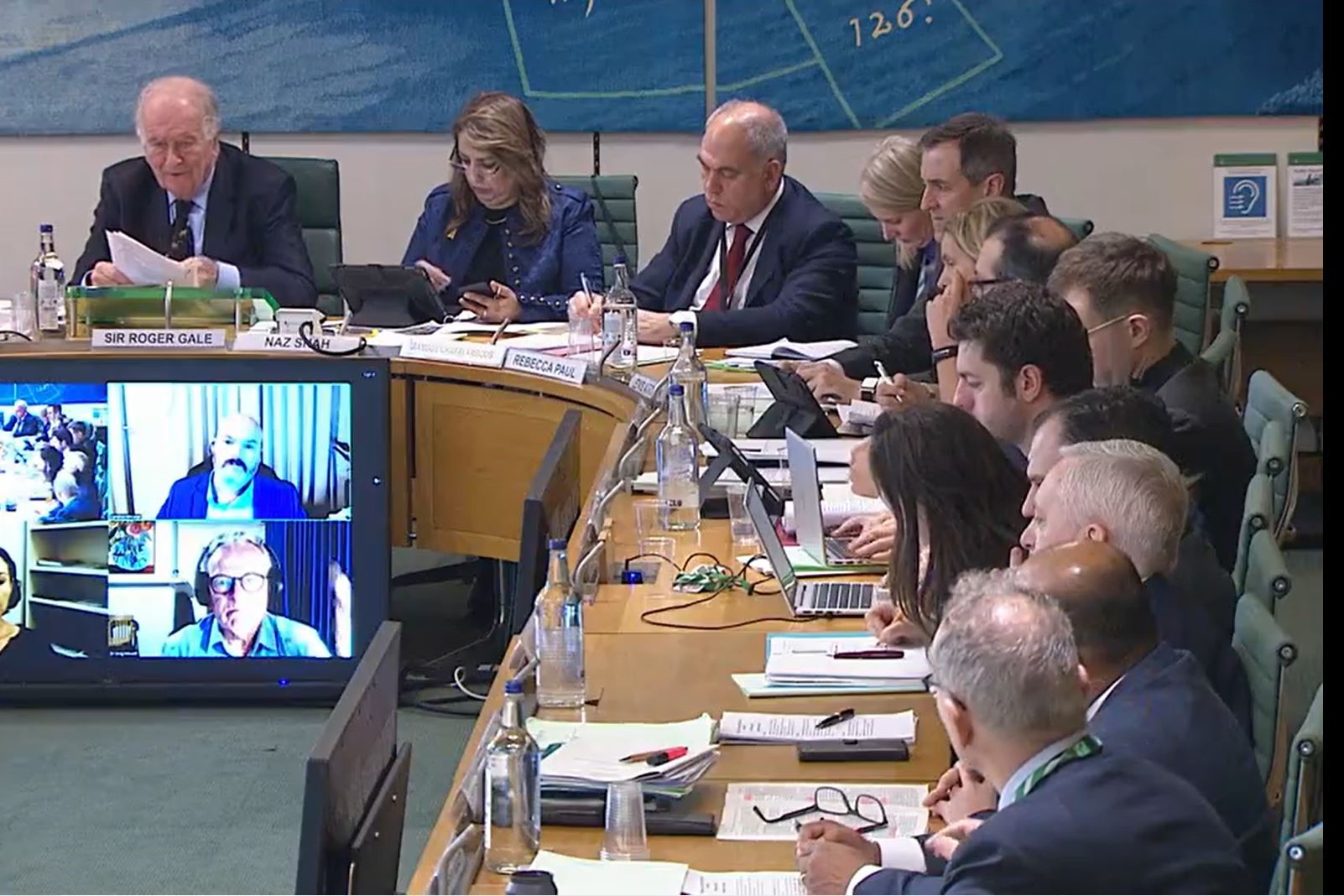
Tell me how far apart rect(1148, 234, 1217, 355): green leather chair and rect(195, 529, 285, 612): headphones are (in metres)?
2.27

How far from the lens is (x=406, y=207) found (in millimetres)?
6953

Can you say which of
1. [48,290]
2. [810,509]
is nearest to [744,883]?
[810,509]

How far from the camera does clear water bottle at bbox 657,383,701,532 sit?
11.3 ft

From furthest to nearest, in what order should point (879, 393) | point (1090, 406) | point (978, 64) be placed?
point (978, 64), point (879, 393), point (1090, 406)

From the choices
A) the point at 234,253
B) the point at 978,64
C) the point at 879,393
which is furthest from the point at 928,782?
the point at 978,64

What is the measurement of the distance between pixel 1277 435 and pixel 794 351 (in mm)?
1515

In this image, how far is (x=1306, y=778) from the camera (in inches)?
79.2

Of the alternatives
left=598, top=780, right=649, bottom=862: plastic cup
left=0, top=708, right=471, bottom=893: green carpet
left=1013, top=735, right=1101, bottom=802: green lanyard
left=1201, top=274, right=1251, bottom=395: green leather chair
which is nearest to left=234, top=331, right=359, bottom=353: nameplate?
left=0, top=708, right=471, bottom=893: green carpet

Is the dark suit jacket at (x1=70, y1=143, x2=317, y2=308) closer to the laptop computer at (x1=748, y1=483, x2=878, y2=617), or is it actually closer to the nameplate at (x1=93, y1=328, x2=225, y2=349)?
the nameplate at (x1=93, y1=328, x2=225, y2=349)

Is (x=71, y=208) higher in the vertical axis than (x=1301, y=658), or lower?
higher

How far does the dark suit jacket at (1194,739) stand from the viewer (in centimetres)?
208

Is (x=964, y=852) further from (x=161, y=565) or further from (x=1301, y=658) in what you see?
(x=161, y=565)

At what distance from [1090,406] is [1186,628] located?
15.2 inches

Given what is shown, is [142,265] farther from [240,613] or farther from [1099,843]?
[1099,843]
